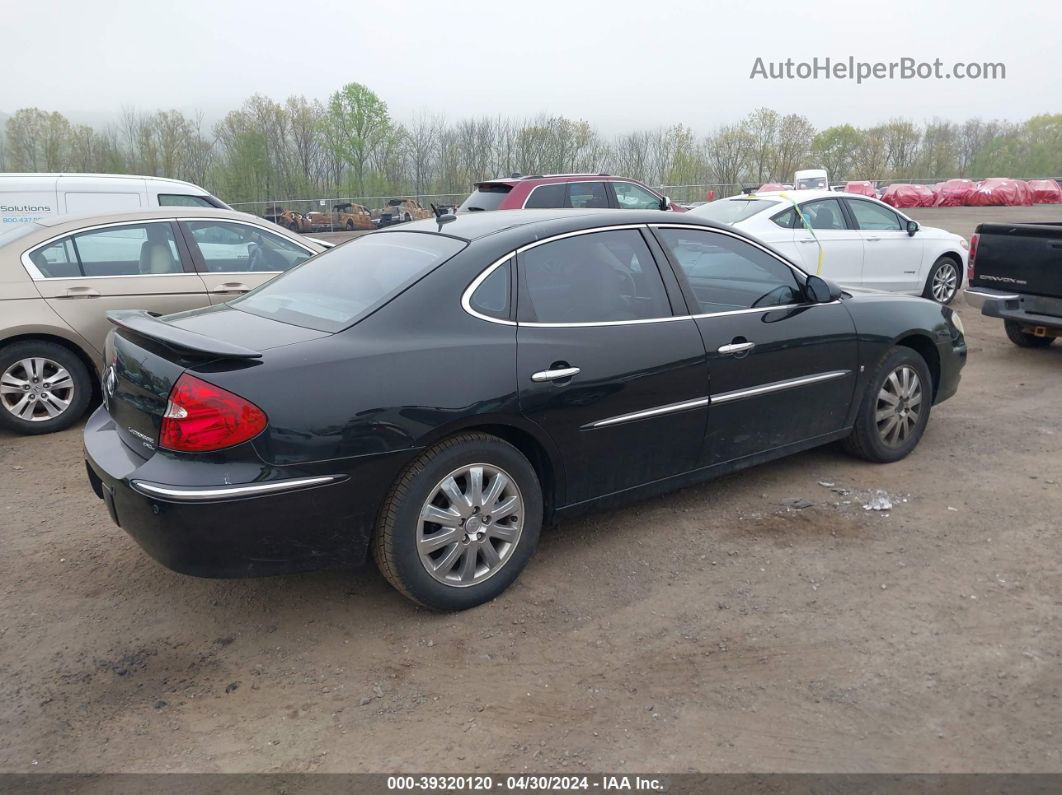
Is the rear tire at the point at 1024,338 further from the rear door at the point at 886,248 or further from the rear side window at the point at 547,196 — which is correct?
the rear side window at the point at 547,196

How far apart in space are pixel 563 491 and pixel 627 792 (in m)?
1.53

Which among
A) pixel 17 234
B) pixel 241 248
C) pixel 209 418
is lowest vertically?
pixel 209 418

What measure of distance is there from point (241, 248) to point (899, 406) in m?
5.20

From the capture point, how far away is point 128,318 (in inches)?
152

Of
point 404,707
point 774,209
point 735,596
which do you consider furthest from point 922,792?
point 774,209

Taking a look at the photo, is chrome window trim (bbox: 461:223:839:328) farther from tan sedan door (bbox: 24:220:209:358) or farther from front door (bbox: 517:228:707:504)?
tan sedan door (bbox: 24:220:209:358)

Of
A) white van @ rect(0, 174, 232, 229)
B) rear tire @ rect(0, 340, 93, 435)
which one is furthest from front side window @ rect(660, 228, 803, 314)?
white van @ rect(0, 174, 232, 229)

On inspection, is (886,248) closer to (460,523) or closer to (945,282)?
(945,282)

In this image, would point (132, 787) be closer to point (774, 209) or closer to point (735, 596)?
point (735, 596)

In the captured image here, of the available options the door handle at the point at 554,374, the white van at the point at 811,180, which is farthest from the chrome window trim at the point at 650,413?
A: the white van at the point at 811,180

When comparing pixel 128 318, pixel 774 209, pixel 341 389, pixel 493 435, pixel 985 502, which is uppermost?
pixel 774 209

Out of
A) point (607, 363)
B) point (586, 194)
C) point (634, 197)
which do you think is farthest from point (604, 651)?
point (634, 197)

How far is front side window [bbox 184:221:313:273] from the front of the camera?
7020mm

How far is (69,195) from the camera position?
33.9 feet
